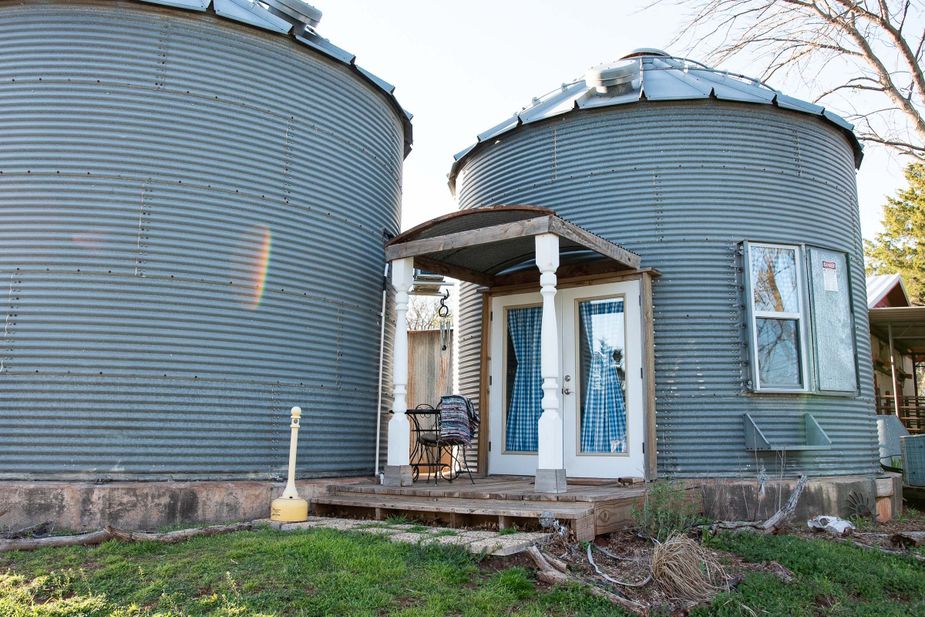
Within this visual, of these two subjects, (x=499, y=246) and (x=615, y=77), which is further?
(x=615, y=77)

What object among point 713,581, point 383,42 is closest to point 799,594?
point 713,581

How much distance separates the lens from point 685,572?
4.35m

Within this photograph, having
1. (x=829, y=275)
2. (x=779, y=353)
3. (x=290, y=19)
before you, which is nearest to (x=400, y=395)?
(x=779, y=353)

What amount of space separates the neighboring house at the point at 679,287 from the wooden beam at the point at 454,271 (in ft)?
0.08

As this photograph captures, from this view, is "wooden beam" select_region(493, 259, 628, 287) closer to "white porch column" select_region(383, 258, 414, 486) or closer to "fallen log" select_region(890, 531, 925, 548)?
"white porch column" select_region(383, 258, 414, 486)

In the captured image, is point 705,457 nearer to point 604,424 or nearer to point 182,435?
point 604,424

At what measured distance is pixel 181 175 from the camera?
6723 mm

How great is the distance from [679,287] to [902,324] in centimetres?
758

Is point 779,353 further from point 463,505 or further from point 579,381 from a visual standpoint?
point 463,505

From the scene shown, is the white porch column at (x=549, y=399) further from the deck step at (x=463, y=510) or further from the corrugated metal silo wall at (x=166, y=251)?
the corrugated metal silo wall at (x=166, y=251)

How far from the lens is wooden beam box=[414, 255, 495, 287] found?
7.92m

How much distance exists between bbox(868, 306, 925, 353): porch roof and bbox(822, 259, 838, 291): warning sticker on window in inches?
164

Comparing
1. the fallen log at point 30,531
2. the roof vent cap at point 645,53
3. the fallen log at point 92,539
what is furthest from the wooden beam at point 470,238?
the roof vent cap at point 645,53

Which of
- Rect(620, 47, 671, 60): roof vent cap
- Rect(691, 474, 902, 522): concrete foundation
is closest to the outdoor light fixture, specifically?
Rect(620, 47, 671, 60): roof vent cap
